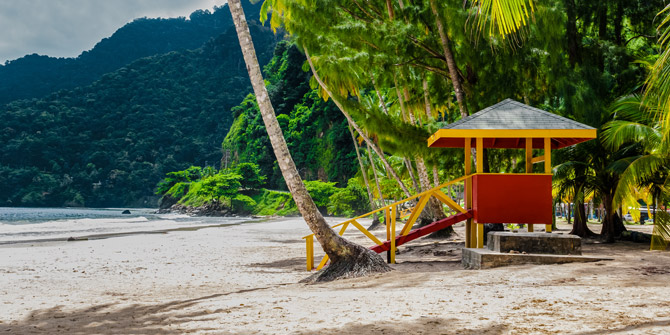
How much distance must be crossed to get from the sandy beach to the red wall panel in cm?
131

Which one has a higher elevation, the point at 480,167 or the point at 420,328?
the point at 480,167

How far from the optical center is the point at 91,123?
112312 mm

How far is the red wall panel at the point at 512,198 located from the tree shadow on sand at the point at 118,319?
5.21 m

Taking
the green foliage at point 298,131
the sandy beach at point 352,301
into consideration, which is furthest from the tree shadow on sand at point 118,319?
the green foliage at point 298,131

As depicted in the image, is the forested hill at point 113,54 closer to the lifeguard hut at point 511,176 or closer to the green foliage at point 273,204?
the green foliage at point 273,204

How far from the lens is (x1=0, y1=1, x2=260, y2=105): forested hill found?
490 feet

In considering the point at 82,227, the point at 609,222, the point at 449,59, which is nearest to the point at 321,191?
the point at 82,227

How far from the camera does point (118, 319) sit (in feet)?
19.0

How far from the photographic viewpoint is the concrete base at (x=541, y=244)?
7.89m

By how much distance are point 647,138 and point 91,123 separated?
393 feet

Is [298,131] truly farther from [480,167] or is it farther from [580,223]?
[480,167]

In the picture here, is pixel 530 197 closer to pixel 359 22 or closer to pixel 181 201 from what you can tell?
pixel 359 22

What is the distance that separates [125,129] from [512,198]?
4684 inches

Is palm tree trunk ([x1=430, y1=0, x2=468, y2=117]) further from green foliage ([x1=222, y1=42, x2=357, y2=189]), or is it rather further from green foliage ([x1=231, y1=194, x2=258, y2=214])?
green foliage ([x1=231, y1=194, x2=258, y2=214])
